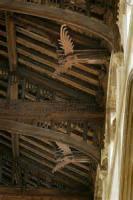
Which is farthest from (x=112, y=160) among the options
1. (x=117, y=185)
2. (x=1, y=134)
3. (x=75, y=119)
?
(x=1, y=134)

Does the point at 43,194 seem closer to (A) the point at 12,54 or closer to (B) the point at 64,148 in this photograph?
(B) the point at 64,148

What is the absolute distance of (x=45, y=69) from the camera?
43.1 ft

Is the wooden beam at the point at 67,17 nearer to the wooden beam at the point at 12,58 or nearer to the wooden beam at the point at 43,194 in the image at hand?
the wooden beam at the point at 12,58

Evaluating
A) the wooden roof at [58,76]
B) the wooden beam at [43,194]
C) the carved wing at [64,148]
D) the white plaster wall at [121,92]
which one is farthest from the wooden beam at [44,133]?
the wooden beam at [43,194]

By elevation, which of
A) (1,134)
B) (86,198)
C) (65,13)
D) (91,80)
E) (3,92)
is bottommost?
(86,198)

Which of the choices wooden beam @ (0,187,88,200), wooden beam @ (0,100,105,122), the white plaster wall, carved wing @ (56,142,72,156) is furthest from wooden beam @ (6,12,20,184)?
wooden beam @ (0,187,88,200)

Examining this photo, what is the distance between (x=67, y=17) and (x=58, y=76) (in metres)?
2.54

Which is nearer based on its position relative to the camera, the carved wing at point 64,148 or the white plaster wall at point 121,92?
the white plaster wall at point 121,92

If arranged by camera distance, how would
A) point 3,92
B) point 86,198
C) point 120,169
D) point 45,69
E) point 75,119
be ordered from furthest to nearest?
point 86,198
point 3,92
point 45,69
point 75,119
point 120,169

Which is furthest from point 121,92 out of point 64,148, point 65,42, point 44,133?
point 64,148

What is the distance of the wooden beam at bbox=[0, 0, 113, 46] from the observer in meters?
10.2

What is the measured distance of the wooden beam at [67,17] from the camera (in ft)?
33.3

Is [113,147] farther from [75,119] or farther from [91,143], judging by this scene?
[91,143]

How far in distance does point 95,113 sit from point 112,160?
73.3 inches
